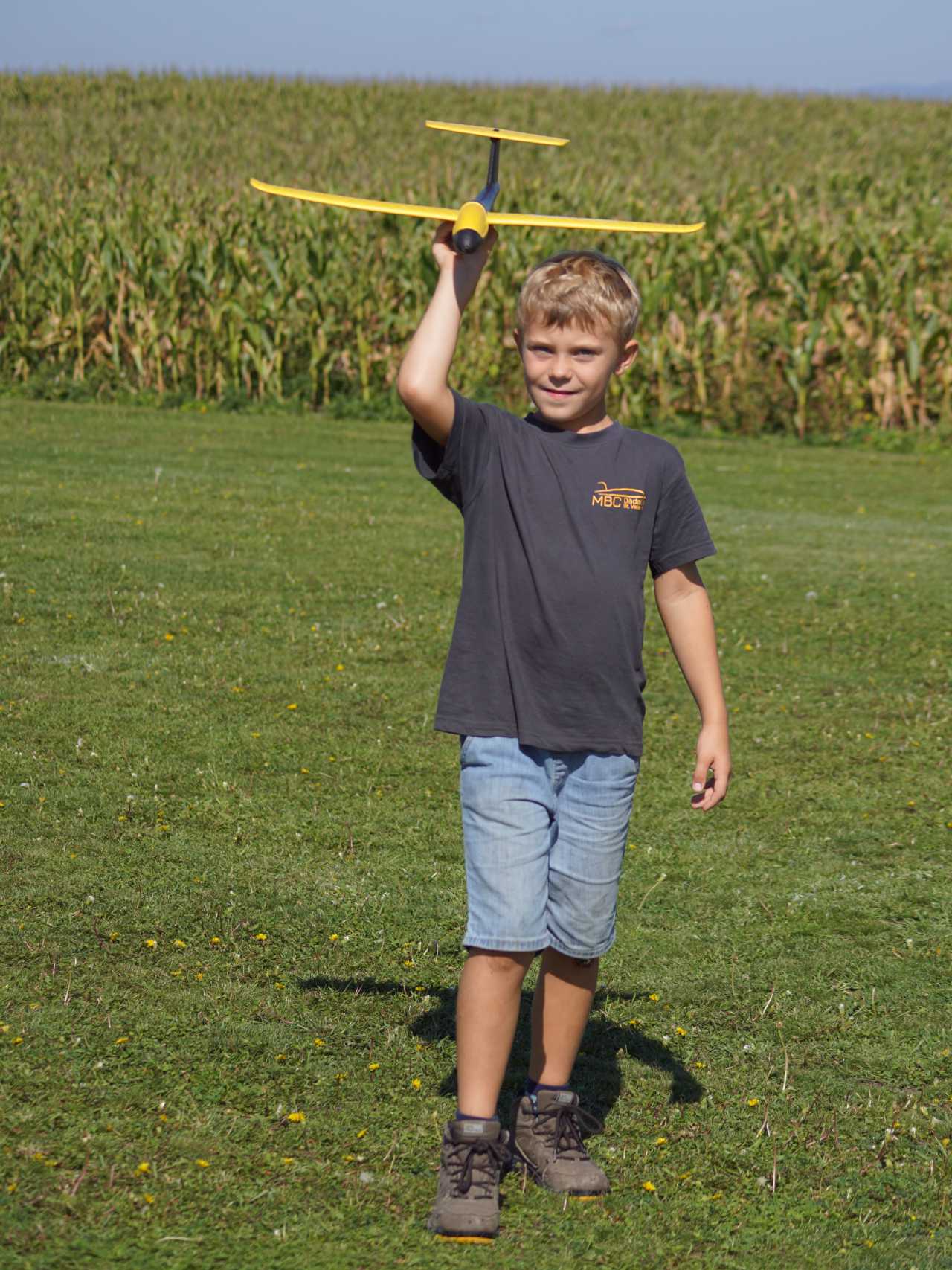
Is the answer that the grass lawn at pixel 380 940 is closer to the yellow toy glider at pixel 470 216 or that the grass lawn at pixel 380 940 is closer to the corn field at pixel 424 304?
the yellow toy glider at pixel 470 216

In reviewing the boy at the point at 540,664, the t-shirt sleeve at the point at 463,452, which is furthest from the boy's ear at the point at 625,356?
the t-shirt sleeve at the point at 463,452

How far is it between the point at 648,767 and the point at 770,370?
1262 cm

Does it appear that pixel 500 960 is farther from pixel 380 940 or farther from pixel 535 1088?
pixel 380 940

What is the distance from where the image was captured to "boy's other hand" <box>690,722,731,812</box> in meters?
3.50

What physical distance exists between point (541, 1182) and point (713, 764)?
1016 mm

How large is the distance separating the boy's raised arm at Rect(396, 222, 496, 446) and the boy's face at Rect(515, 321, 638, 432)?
209mm

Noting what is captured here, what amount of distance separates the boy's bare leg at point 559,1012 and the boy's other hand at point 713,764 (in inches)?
17.6

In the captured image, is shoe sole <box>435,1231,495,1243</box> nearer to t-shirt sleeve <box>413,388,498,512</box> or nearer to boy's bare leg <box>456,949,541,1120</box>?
boy's bare leg <box>456,949,541,1120</box>

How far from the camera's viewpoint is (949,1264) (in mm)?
3205

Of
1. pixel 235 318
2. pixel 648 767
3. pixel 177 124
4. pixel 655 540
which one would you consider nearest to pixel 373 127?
pixel 177 124

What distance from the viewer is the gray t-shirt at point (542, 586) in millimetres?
3266

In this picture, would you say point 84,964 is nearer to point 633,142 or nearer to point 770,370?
point 770,370

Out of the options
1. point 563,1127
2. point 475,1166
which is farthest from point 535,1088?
point 475,1166

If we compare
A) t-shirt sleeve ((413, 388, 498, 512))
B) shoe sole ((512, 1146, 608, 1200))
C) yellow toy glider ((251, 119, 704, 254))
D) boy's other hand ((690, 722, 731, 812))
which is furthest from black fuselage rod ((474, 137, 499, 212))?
shoe sole ((512, 1146, 608, 1200))
